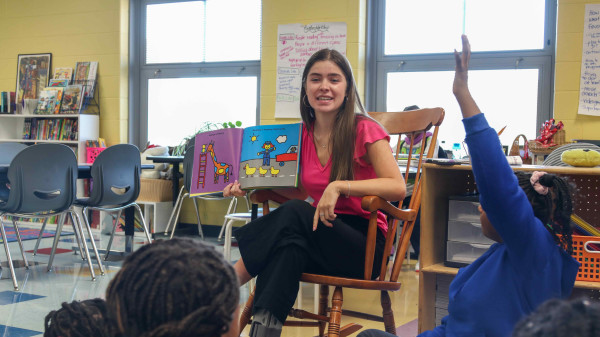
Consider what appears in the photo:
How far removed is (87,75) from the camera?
6430mm

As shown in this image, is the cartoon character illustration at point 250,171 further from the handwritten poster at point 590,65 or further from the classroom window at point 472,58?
the handwritten poster at point 590,65

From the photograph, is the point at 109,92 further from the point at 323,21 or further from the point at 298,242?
the point at 298,242

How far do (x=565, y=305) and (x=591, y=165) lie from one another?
1.46 m

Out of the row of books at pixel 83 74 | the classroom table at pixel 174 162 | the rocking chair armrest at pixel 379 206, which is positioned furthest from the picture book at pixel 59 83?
the rocking chair armrest at pixel 379 206

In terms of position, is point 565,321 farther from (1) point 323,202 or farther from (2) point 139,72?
(2) point 139,72

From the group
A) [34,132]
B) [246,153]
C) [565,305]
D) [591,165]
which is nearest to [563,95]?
[591,165]

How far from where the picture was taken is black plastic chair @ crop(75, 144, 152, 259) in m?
4.07

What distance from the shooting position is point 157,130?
21.3 feet

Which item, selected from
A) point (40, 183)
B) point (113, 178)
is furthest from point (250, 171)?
point (113, 178)

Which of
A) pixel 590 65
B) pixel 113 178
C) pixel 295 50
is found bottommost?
pixel 113 178

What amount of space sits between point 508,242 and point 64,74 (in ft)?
20.0

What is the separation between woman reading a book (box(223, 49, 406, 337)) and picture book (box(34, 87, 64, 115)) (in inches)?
191

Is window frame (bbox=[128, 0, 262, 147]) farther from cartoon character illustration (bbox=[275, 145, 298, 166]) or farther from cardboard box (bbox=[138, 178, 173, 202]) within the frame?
cartoon character illustration (bbox=[275, 145, 298, 166])

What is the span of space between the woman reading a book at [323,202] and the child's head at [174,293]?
0.89 metres
